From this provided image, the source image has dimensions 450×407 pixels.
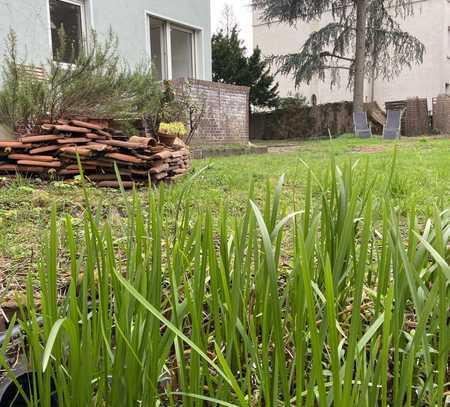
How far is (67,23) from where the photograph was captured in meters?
8.09

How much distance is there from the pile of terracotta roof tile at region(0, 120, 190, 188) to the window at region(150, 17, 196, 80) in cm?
658

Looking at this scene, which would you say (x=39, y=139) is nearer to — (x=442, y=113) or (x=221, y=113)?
(x=221, y=113)

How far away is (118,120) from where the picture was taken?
600 cm

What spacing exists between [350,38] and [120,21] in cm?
1365

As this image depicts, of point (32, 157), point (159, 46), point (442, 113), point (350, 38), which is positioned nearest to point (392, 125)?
point (442, 113)

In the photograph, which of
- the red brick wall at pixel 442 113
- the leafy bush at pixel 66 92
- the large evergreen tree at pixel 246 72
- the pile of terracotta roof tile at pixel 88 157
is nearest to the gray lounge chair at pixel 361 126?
the red brick wall at pixel 442 113

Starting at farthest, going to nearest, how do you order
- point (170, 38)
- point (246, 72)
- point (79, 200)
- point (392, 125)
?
point (246, 72) < point (392, 125) < point (170, 38) < point (79, 200)

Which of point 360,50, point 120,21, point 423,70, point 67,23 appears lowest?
point 67,23

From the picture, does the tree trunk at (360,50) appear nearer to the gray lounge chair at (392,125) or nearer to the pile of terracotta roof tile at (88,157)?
the gray lounge chair at (392,125)

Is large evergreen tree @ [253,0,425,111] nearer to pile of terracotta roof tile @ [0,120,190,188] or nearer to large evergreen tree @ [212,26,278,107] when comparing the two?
large evergreen tree @ [212,26,278,107]

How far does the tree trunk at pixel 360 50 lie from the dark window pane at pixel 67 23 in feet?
43.2

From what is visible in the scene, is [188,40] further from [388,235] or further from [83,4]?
[388,235]

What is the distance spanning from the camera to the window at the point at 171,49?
1054 centimetres

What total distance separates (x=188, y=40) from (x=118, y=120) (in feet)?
19.7
